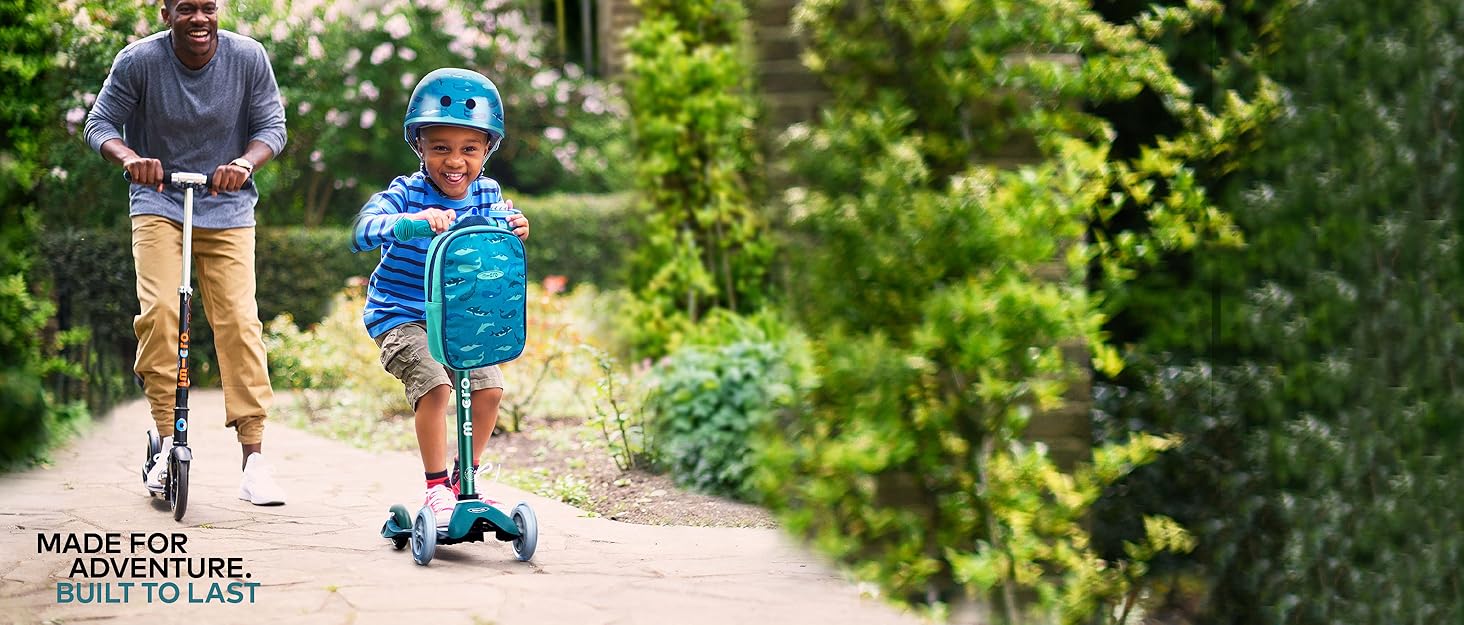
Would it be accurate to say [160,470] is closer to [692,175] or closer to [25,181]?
[25,181]

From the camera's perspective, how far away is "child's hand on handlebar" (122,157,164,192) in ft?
13.2

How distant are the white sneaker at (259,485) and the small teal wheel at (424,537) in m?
1.10

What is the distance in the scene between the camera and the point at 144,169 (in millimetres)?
4039

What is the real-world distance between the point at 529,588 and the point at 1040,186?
65.9 inches

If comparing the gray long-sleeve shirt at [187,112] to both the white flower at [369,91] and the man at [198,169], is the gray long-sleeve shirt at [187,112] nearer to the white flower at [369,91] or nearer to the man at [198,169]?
the man at [198,169]

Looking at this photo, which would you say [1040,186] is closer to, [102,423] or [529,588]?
[529,588]

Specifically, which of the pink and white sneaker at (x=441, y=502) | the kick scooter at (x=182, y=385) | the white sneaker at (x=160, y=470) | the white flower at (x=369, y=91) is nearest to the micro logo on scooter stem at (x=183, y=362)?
Answer: the kick scooter at (x=182, y=385)

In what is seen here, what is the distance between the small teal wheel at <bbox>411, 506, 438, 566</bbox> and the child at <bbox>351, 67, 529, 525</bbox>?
2.9 inches

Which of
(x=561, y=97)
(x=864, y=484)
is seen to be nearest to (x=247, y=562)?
→ (x=864, y=484)

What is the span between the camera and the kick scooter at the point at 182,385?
4.11 m

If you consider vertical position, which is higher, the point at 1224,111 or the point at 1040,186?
the point at 1224,111

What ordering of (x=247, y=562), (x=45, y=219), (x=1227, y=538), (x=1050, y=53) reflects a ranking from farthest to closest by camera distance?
(x=45, y=219) < (x=247, y=562) < (x=1227, y=538) < (x=1050, y=53)

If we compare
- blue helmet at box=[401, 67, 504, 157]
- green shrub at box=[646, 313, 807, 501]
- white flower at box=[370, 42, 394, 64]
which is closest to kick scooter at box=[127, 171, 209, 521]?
blue helmet at box=[401, 67, 504, 157]

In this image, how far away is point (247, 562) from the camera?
3652 mm
